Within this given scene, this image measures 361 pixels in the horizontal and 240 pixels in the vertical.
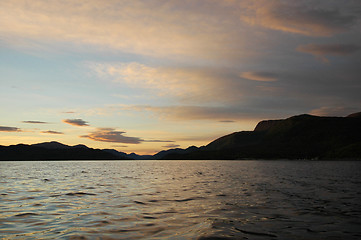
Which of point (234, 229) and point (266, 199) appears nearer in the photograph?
point (234, 229)

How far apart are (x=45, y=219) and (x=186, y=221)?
30.3ft

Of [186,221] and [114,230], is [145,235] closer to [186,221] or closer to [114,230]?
[114,230]

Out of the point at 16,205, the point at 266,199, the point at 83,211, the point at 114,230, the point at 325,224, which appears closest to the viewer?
the point at 114,230

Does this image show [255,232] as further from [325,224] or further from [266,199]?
[266,199]

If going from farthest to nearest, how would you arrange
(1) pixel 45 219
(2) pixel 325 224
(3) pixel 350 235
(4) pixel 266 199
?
(4) pixel 266 199 → (1) pixel 45 219 → (2) pixel 325 224 → (3) pixel 350 235

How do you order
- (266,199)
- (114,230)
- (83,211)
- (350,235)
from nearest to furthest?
1. (350,235)
2. (114,230)
3. (83,211)
4. (266,199)

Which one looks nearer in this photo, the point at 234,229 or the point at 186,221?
the point at 234,229

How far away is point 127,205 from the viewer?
984 inches

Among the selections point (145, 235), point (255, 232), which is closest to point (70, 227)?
point (145, 235)

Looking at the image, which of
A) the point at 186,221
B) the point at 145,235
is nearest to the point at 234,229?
the point at 186,221

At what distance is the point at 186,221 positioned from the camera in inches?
725

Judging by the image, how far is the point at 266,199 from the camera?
92.9 feet

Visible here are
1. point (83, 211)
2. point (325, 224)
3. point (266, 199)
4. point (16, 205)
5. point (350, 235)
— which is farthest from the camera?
point (266, 199)

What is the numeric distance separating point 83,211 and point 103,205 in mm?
3175
